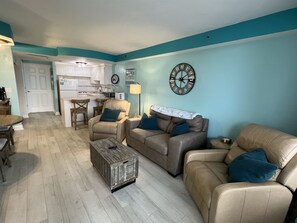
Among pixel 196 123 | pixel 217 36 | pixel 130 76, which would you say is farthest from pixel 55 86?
pixel 217 36

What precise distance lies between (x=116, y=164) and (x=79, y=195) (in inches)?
24.6

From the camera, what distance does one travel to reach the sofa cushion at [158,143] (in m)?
2.38

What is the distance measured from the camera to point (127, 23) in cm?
232

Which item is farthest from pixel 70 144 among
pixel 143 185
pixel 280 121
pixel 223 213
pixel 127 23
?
pixel 280 121

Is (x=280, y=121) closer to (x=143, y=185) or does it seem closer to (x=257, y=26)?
(x=257, y=26)

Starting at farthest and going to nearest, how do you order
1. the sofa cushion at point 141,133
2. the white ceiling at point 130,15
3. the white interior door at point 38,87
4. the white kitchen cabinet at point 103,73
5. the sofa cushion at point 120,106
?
the white interior door at point 38,87 < the white kitchen cabinet at point 103,73 < the sofa cushion at point 120,106 < the sofa cushion at point 141,133 < the white ceiling at point 130,15

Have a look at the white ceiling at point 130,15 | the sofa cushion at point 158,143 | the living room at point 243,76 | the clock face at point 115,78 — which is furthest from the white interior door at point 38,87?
the sofa cushion at point 158,143

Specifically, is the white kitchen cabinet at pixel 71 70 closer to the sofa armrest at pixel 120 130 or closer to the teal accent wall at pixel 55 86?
the teal accent wall at pixel 55 86

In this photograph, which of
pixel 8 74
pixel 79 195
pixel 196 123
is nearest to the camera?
pixel 79 195

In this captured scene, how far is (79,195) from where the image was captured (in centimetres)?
185

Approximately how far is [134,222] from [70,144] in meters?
2.50

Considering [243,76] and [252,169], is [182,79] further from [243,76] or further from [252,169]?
[252,169]

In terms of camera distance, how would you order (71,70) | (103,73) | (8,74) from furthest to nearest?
(71,70) → (103,73) → (8,74)

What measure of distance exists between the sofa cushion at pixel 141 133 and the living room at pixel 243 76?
88 cm
